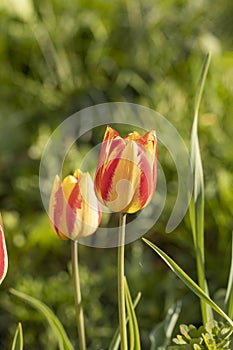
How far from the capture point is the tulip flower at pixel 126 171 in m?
0.66

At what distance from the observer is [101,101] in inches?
72.8

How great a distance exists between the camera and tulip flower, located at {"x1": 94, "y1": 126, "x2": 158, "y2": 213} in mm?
661

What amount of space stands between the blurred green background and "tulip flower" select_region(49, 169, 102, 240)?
512mm

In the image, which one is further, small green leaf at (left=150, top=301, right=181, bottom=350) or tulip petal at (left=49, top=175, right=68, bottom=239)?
small green leaf at (left=150, top=301, right=181, bottom=350)

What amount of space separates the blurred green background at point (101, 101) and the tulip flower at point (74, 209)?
0.51m

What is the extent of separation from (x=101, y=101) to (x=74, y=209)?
1.15 metres

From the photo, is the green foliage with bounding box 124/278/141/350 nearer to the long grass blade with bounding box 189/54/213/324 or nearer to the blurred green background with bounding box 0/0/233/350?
Result: the long grass blade with bounding box 189/54/213/324

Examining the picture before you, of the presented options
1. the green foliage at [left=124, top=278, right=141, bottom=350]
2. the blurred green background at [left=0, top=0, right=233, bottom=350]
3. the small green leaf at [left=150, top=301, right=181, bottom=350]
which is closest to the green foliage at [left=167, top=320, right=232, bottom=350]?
the green foliage at [left=124, top=278, right=141, bottom=350]

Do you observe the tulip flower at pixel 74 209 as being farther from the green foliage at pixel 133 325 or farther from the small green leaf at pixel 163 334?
the small green leaf at pixel 163 334

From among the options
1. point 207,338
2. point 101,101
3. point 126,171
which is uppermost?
point 101,101

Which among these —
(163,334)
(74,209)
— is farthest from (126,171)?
(163,334)

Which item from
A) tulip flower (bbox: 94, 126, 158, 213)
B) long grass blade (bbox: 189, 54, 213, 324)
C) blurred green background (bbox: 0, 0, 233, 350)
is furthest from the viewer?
blurred green background (bbox: 0, 0, 233, 350)

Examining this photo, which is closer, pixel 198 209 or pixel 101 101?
pixel 198 209

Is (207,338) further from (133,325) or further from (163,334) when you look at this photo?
(163,334)
